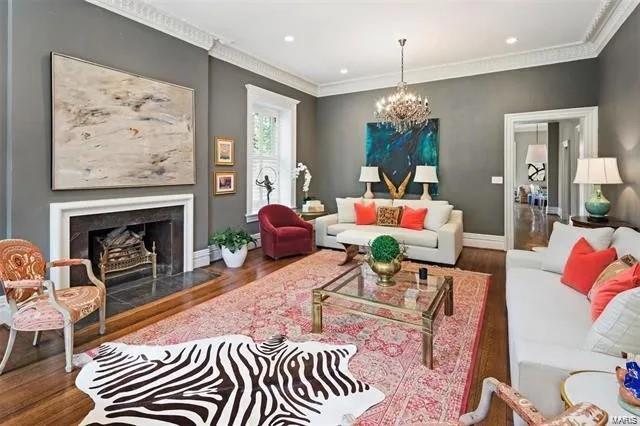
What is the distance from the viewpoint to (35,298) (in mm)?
2477

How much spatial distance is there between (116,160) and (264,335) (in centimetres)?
251

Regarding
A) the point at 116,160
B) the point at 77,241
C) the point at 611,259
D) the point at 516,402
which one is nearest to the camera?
the point at 516,402

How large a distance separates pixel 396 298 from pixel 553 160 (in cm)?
1013

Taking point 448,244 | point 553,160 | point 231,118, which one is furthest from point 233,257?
point 553,160

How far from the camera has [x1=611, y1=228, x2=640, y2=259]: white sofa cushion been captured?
2.32 metres

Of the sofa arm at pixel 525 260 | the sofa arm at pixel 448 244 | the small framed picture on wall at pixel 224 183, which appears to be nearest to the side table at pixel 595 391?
the sofa arm at pixel 525 260

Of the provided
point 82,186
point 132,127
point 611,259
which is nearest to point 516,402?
point 611,259

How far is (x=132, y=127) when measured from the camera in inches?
151

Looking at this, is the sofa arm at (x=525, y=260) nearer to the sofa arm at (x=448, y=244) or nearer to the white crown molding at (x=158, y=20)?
the sofa arm at (x=448, y=244)

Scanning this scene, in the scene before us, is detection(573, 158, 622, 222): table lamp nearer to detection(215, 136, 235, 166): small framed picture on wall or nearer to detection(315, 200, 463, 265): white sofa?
detection(315, 200, 463, 265): white sofa

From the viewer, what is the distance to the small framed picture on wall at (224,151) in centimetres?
511

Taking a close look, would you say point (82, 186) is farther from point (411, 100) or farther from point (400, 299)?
point (411, 100)

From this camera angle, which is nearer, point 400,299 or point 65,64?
point 400,299

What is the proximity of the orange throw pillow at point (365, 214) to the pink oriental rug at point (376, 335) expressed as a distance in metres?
1.86
